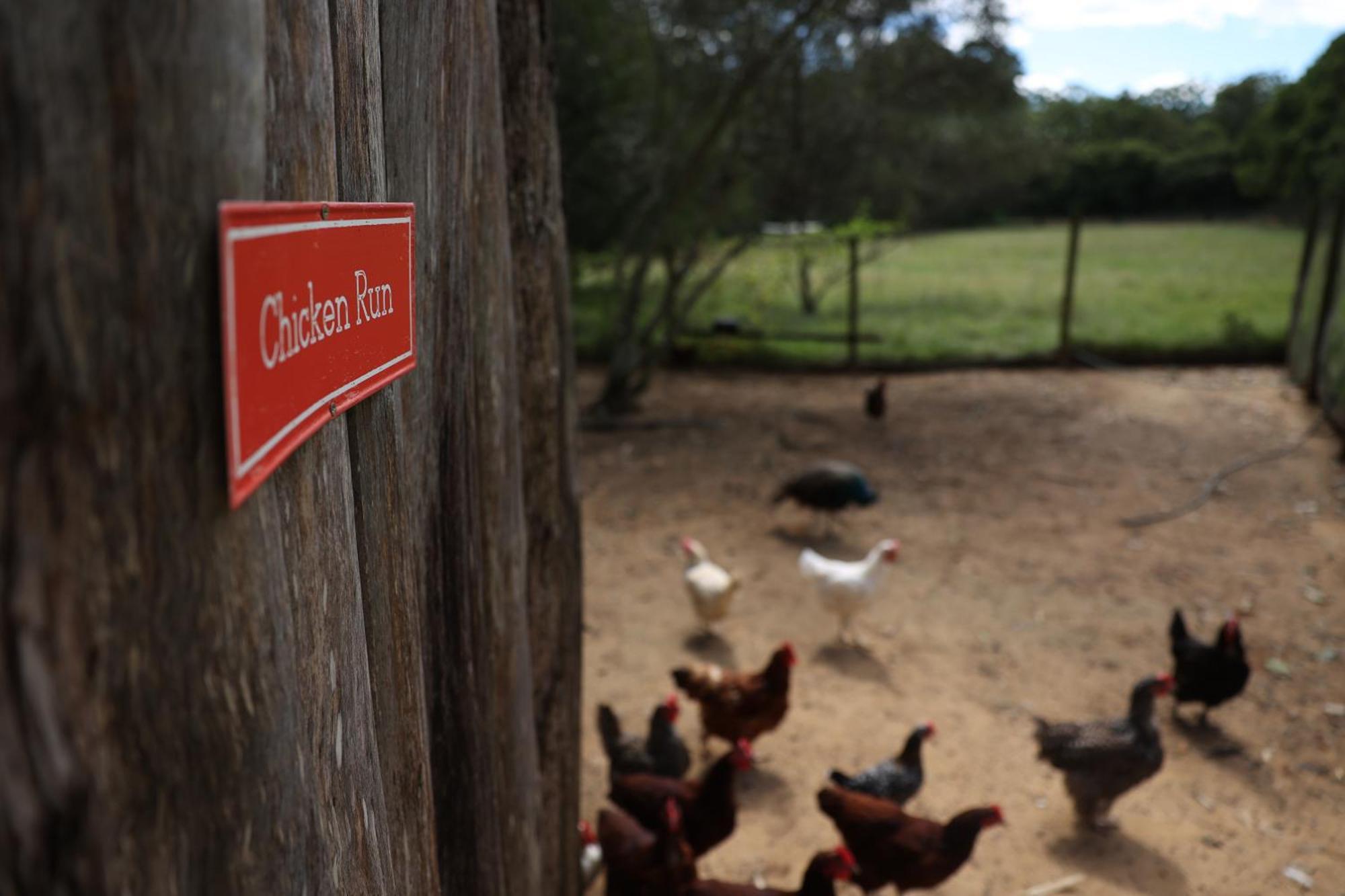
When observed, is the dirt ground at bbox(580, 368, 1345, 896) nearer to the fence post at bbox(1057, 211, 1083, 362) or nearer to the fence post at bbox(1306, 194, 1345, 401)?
the fence post at bbox(1306, 194, 1345, 401)

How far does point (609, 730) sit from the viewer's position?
13.9 ft

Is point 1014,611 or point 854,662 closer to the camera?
point 854,662

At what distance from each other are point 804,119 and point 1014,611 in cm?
975

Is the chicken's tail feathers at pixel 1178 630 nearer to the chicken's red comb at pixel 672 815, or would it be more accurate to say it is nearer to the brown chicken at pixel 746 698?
the brown chicken at pixel 746 698

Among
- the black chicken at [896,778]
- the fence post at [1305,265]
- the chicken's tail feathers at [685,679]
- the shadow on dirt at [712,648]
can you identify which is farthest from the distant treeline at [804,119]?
the black chicken at [896,778]

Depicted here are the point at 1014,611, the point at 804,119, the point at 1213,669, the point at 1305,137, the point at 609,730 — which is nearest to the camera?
the point at 609,730

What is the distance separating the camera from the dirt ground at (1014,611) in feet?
13.4

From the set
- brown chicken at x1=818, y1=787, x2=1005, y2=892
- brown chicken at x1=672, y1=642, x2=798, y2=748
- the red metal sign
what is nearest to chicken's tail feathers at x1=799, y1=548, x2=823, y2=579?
brown chicken at x1=672, y1=642, x2=798, y2=748

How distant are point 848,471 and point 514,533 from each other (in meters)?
5.42

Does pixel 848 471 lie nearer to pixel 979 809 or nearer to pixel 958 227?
pixel 979 809

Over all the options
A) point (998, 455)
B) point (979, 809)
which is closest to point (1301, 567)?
point (998, 455)

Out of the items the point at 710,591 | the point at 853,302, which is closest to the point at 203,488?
the point at 710,591

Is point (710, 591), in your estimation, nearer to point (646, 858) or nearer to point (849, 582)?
point (849, 582)

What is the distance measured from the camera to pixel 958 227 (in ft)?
97.0
